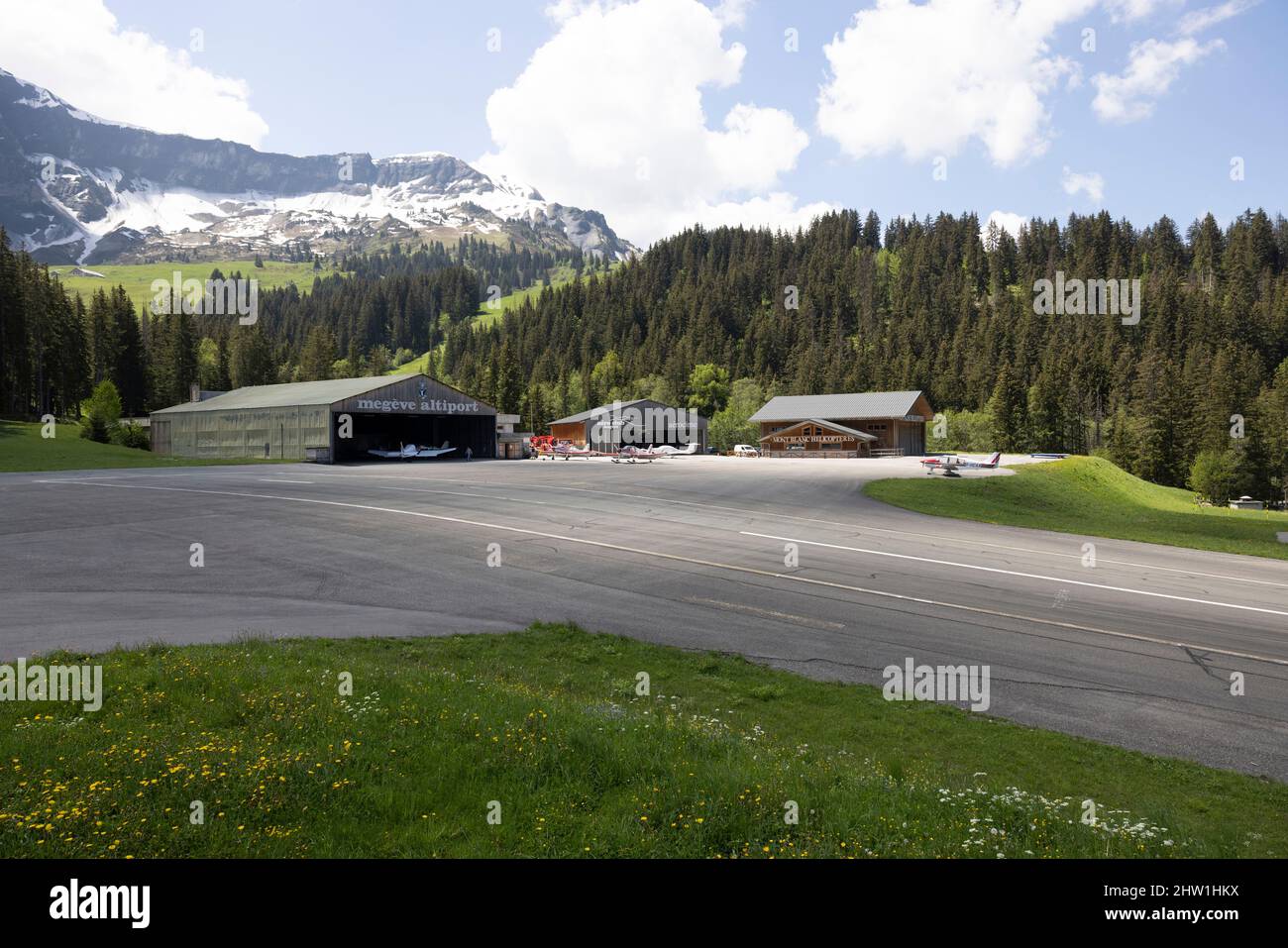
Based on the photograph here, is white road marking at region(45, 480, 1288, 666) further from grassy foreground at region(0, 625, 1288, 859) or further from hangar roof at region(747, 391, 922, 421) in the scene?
hangar roof at region(747, 391, 922, 421)

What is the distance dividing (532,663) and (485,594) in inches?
224

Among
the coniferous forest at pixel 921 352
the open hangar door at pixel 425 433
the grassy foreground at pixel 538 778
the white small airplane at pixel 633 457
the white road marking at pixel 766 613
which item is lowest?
the white road marking at pixel 766 613

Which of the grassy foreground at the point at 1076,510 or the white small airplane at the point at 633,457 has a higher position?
the white small airplane at the point at 633,457

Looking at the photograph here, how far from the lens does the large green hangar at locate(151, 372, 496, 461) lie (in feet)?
230

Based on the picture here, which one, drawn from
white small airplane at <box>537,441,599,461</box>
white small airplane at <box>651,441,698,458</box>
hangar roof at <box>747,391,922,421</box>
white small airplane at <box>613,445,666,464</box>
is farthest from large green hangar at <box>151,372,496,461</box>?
hangar roof at <box>747,391,922,421</box>

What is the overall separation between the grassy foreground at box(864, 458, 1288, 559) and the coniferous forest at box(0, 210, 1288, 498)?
168ft

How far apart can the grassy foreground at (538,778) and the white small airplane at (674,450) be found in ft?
287

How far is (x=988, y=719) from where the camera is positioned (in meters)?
10.6

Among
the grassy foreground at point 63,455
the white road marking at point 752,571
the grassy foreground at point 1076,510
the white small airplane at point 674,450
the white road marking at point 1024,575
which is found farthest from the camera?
the white small airplane at point 674,450

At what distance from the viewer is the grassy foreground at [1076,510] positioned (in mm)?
29359

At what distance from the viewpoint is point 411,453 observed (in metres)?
80.9

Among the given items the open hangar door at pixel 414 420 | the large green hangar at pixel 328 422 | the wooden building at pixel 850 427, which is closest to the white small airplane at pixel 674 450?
the wooden building at pixel 850 427

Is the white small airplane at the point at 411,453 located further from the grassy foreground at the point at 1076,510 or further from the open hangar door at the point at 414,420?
the grassy foreground at the point at 1076,510

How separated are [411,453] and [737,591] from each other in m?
69.4
